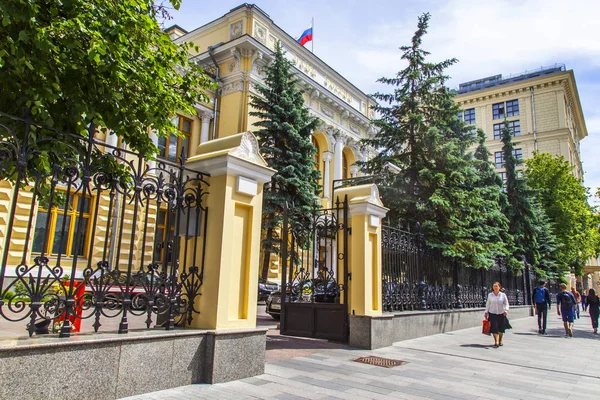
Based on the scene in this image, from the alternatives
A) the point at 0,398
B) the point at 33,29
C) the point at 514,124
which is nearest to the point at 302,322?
the point at 0,398

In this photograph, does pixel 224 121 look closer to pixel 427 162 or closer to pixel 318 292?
pixel 427 162

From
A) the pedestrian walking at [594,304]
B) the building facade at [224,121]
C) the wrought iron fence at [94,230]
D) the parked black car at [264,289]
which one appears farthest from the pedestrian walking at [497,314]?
the building facade at [224,121]

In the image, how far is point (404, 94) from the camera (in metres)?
14.5

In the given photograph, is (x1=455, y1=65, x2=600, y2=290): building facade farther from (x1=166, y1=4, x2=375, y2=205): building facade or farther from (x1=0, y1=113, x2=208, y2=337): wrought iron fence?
(x1=0, y1=113, x2=208, y2=337): wrought iron fence

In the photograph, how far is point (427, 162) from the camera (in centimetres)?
1400

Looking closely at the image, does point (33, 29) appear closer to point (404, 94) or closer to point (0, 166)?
point (0, 166)

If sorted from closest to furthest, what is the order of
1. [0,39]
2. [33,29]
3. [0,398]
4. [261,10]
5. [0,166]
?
[0,398], [0,166], [33,29], [0,39], [261,10]

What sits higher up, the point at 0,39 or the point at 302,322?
the point at 0,39

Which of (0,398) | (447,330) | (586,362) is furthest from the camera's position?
(447,330)

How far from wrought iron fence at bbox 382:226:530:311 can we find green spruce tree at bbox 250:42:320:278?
271 inches

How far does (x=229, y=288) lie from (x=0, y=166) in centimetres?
291

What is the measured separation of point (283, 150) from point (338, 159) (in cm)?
1072

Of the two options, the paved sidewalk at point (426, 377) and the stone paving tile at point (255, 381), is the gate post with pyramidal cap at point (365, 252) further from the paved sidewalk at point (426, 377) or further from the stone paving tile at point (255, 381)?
the stone paving tile at point (255, 381)

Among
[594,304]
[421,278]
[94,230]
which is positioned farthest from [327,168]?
[94,230]
